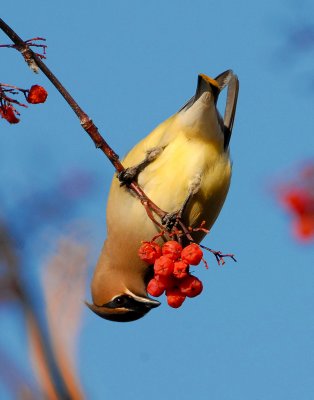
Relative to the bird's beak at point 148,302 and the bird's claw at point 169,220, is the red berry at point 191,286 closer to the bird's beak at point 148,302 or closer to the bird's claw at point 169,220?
the bird's claw at point 169,220

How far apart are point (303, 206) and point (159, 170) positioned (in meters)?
0.70

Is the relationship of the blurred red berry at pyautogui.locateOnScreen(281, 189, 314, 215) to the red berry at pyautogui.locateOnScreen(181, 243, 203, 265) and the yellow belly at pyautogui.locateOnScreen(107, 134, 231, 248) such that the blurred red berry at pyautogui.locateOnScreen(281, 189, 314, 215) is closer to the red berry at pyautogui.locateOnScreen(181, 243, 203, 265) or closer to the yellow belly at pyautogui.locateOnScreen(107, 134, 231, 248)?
the yellow belly at pyautogui.locateOnScreen(107, 134, 231, 248)

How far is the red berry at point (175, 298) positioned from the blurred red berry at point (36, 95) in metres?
0.83

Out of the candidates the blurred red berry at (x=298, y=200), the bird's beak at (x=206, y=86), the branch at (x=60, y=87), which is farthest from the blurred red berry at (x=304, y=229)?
the branch at (x=60, y=87)

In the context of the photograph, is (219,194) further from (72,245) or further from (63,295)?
(63,295)

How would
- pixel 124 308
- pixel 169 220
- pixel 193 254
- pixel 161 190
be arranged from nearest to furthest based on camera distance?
pixel 193 254
pixel 169 220
pixel 161 190
pixel 124 308

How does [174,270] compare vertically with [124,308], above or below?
below

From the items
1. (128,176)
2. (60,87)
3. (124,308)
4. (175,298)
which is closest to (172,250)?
(175,298)

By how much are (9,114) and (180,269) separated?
79 centimetres

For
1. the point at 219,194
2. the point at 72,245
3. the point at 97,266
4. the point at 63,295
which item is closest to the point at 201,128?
the point at 219,194

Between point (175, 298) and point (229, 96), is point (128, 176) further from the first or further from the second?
point (229, 96)

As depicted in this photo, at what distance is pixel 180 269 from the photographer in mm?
2551

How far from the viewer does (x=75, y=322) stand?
5.14 feet

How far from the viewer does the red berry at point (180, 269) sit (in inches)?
100
